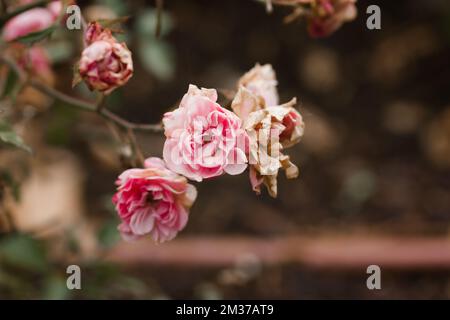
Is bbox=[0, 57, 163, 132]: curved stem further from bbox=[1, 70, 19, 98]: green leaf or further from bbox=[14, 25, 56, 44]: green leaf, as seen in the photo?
bbox=[14, 25, 56, 44]: green leaf

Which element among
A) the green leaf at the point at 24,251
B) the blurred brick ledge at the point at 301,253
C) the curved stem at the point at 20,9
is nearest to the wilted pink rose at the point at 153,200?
the curved stem at the point at 20,9

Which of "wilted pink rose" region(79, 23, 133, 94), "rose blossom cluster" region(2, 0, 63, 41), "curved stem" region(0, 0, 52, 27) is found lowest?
"wilted pink rose" region(79, 23, 133, 94)

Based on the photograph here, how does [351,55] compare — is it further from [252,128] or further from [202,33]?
[252,128]

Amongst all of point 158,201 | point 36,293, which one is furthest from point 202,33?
point 158,201

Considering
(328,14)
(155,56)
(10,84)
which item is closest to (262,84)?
(328,14)

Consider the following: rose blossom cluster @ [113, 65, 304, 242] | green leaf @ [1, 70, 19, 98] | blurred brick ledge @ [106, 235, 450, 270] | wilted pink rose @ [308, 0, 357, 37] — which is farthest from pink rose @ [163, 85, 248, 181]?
blurred brick ledge @ [106, 235, 450, 270]

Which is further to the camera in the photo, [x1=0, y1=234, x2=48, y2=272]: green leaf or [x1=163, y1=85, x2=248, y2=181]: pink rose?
[x1=0, y1=234, x2=48, y2=272]: green leaf

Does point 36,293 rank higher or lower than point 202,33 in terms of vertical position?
lower

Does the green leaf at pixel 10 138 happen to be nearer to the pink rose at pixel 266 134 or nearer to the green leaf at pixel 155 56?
the pink rose at pixel 266 134
